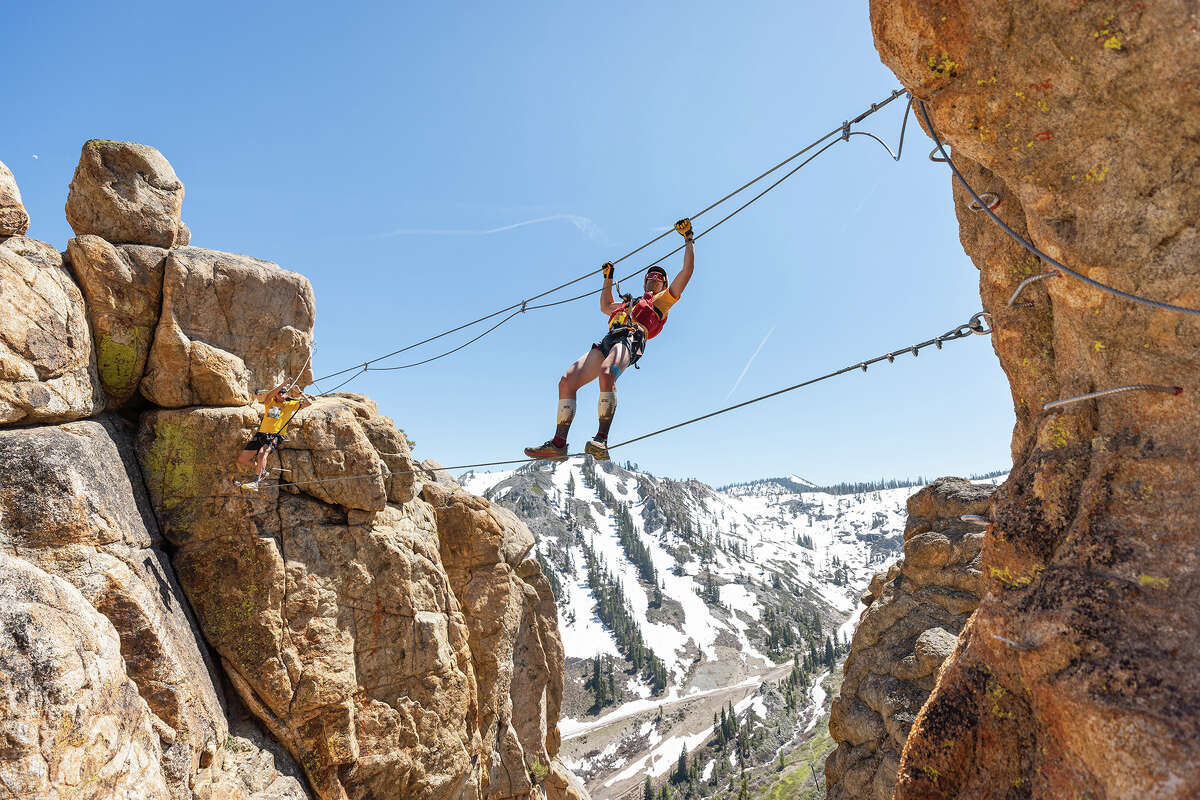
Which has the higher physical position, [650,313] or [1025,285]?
[650,313]

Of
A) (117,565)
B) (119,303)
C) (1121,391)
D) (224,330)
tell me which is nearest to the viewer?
(1121,391)

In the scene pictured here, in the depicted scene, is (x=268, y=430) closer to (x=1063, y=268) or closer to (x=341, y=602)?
(x=341, y=602)

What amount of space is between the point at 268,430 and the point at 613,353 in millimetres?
8403

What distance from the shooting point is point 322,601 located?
12852 mm

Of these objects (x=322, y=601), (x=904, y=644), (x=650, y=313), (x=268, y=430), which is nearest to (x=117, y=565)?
(x=268, y=430)

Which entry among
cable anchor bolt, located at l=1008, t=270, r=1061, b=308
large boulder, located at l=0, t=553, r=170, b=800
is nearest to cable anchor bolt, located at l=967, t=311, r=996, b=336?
cable anchor bolt, located at l=1008, t=270, r=1061, b=308

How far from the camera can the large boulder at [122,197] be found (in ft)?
42.1

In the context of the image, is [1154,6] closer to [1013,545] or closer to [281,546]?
[1013,545]

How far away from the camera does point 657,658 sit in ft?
565

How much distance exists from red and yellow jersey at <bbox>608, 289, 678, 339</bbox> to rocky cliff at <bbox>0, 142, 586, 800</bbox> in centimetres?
841

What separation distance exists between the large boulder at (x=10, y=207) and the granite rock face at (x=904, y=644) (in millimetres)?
22416

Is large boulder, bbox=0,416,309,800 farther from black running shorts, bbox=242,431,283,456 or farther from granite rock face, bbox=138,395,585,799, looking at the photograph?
black running shorts, bbox=242,431,283,456

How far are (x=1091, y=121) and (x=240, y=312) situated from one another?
53.1 feet

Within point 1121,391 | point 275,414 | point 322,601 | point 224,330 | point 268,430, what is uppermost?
point 224,330
